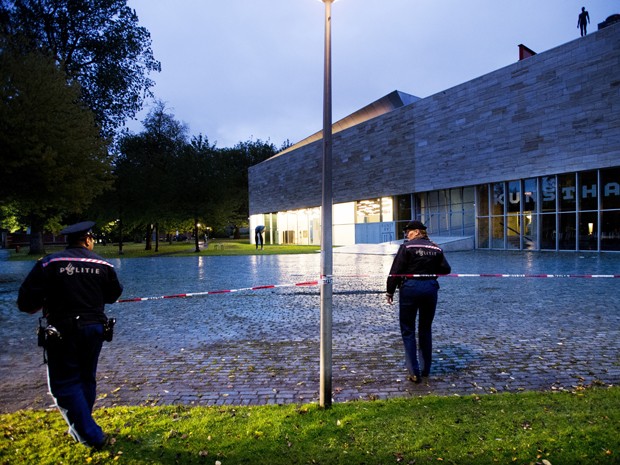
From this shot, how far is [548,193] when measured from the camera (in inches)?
997

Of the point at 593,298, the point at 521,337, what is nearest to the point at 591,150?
the point at 593,298

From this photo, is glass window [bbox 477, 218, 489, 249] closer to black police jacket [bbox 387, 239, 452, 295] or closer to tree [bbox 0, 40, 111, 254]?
tree [bbox 0, 40, 111, 254]

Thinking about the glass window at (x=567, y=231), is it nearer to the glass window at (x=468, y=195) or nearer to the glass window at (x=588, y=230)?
the glass window at (x=588, y=230)

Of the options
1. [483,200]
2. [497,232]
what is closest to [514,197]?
[483,200]

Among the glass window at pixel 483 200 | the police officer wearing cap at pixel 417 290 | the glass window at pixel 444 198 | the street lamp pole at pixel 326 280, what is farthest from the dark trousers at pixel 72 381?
the glass window at pixel 444 198

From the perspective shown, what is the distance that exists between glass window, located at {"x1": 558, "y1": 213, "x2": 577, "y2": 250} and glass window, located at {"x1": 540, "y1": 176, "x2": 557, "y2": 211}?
2.70ft

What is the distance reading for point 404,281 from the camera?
4.65 m

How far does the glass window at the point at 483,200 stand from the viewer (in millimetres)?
29141

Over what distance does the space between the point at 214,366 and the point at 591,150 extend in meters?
25.1

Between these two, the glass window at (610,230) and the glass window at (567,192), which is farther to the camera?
the glass window at (567,192)

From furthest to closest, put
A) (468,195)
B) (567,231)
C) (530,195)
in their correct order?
(468,195) → (530,195) → (567,231)

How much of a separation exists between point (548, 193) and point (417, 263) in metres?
24.8

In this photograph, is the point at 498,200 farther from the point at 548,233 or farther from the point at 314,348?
the point at 314,348

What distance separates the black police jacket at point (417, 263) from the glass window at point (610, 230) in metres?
23.0
